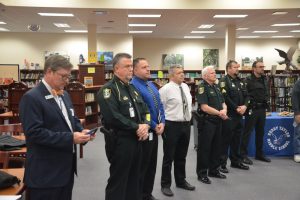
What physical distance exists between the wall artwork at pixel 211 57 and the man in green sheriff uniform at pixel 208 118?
12812mm

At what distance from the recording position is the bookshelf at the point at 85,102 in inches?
320

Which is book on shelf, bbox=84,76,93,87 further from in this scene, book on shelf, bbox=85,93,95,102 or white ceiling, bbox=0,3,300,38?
white ceiling, bbox=0,3,300,38

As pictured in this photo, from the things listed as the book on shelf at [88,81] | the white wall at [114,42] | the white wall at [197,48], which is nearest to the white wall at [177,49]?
the white wall at [197,48]

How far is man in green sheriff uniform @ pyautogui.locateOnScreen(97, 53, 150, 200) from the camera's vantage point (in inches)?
107

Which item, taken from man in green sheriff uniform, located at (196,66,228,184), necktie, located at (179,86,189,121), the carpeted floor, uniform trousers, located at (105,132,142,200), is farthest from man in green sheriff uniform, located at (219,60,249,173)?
uniform trousers, located at (105,132,142,200)

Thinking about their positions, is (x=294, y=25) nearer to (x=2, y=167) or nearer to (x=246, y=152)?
(x=246, y=152)

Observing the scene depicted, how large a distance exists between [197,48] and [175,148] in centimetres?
1364

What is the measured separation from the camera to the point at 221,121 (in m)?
4.45

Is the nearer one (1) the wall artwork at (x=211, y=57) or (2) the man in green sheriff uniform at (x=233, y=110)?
(2) the man in green sheriff uniform at (x=233, y=110)

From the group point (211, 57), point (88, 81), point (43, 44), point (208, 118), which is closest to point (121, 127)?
point (208, 118)

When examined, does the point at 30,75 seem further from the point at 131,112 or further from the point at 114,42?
the point at 131,112

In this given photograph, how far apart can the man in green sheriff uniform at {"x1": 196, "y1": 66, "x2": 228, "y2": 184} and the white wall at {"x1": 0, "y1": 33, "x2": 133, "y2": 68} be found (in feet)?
36.8

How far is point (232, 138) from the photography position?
5.12m

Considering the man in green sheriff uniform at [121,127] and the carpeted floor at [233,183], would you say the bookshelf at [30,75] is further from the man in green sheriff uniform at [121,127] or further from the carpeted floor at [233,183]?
the man in green sheriff uniform at [121,127]
